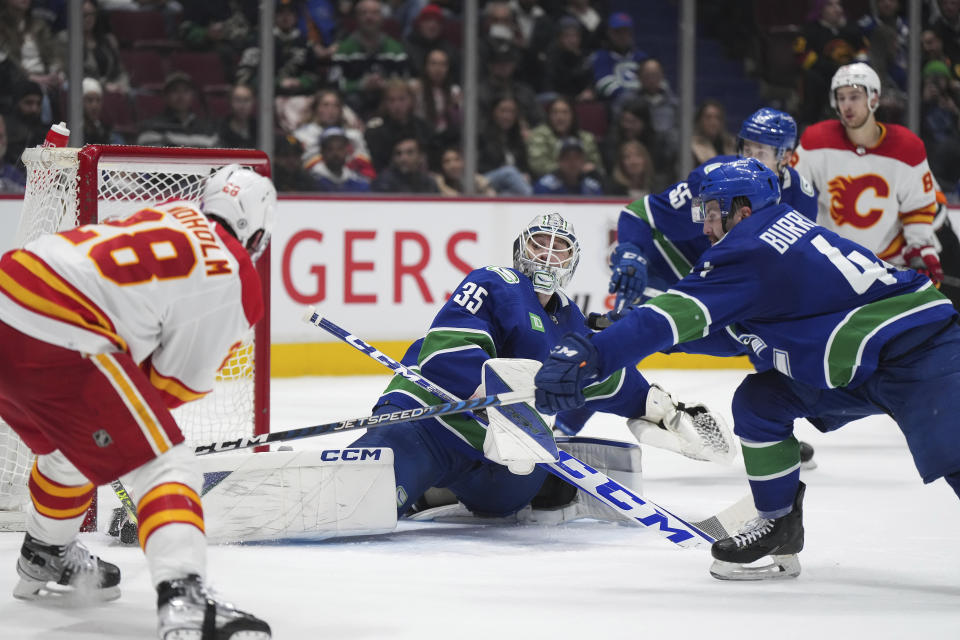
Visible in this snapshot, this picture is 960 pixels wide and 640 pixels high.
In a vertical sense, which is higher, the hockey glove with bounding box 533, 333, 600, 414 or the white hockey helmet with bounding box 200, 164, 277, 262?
the white hockey helmet with bounding box 200, 164, 277, 262

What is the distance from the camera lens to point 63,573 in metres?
2.60

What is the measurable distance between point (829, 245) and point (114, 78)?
4.34 m

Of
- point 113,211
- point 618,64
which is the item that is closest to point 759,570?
point 113,211

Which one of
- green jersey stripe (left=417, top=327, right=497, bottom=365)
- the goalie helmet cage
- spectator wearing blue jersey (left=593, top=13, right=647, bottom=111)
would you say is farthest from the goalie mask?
spectator wearing blue jersey (left=593, top=13, right=647, bottom=111)

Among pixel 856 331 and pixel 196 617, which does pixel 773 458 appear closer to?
pixel 856 331

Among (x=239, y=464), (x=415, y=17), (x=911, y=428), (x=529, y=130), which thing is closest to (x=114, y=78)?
(x=415, y=17)

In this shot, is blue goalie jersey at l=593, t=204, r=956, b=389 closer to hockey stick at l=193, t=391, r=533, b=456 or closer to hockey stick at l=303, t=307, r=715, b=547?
hockey stick at l=193, t=391, r=533, b=456

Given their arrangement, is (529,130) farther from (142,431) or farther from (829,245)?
(142,431)

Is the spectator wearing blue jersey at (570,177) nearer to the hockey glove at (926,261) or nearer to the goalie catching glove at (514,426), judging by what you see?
the hockey glove at (926,261)

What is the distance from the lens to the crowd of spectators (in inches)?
246

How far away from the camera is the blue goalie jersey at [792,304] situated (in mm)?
2625

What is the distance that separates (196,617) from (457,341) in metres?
1.32

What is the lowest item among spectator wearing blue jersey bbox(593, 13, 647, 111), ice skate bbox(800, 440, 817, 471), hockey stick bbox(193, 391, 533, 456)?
ice skate bbox(800, 440, 817, 471)

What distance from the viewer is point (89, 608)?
2.54 m
